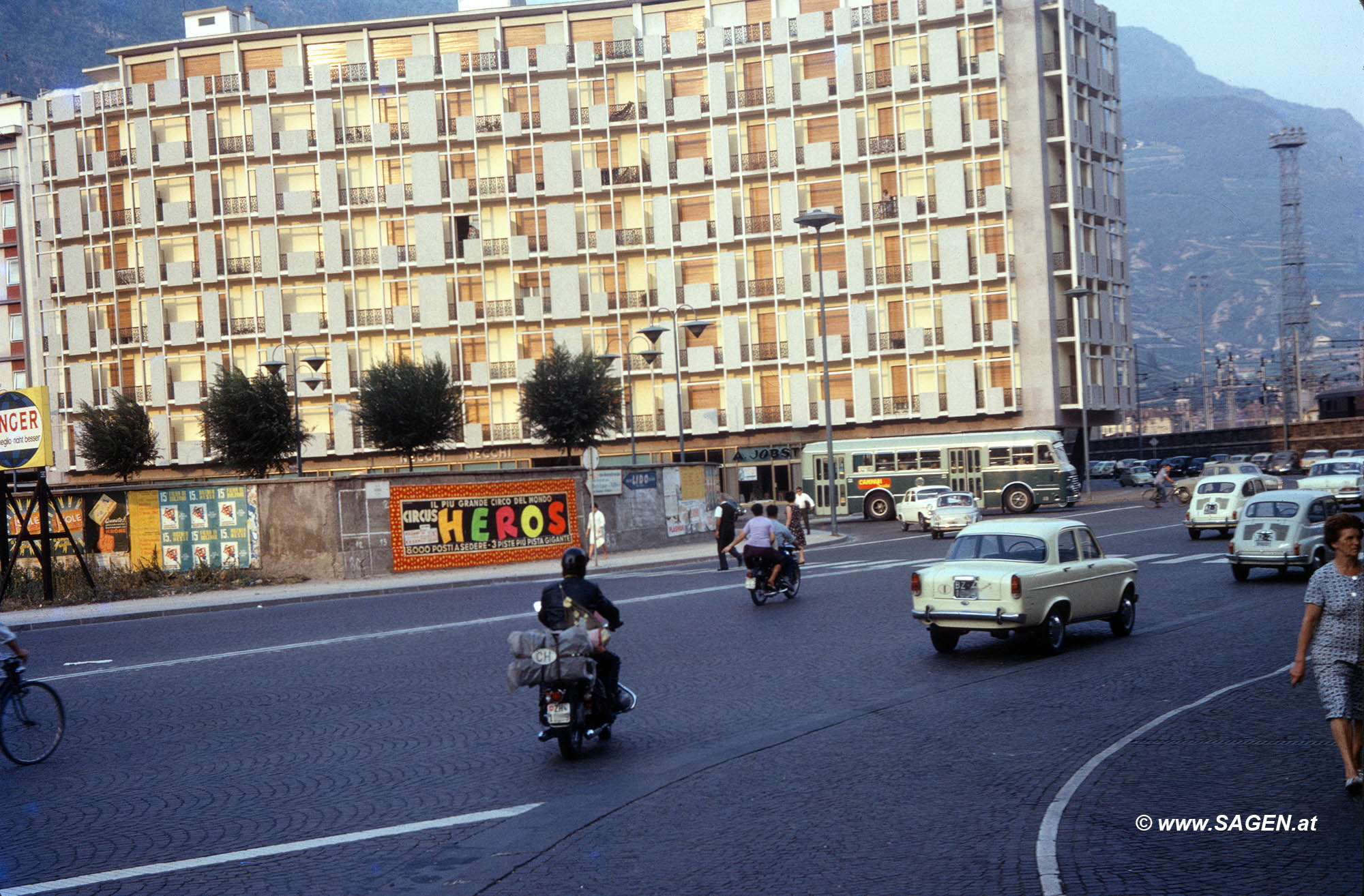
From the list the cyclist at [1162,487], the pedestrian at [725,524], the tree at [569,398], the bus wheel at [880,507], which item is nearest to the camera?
the pedestrian at [725,524]

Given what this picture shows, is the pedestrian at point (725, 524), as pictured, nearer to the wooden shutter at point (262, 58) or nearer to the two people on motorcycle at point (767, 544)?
the two people on motorcycle at point (767, 544)

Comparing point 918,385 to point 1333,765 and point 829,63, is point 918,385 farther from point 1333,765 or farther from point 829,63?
point 1333,765

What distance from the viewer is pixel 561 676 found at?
9.93m

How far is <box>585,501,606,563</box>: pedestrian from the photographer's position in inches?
1368

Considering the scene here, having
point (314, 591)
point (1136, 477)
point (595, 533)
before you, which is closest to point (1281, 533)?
point (595, 533)

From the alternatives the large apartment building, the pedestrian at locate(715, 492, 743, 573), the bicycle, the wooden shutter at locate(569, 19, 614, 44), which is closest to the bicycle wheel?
the bicycle

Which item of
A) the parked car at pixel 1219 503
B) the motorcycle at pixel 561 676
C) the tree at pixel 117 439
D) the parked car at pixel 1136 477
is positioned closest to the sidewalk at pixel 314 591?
the parked car at pixel 1219 503

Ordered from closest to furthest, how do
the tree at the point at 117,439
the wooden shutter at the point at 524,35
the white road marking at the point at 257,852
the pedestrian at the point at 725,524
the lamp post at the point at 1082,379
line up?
the white road marking at the point at 257,852
the pedestrian at the point at 725,524
the lamp post at the point at 1082,379
the tree at the point at 117,439
the wooden shutter at the point at 524,35

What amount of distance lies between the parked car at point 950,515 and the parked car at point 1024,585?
884 inches

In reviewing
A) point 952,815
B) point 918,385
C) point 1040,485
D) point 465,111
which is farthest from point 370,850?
point 465,111

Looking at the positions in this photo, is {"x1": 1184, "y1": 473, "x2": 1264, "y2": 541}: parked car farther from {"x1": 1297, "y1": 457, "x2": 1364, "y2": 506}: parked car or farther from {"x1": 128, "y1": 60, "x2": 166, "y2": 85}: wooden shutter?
{"x1": 128, "y1": 60, "x2": 166, "y2": 85}: wooden shutter

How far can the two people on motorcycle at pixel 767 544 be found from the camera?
2167 centimetres

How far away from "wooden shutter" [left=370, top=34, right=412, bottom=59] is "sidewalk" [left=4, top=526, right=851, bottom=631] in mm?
43698

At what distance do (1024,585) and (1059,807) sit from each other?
678cm
